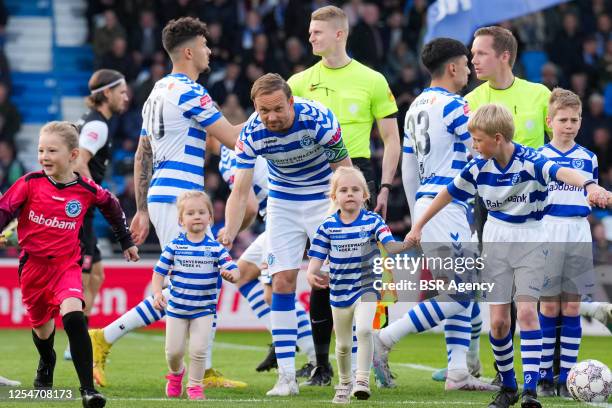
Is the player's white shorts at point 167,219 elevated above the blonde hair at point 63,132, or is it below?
below

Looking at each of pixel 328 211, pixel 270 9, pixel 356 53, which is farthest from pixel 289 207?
pixel 270 9

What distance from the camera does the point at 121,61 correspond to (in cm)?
1922

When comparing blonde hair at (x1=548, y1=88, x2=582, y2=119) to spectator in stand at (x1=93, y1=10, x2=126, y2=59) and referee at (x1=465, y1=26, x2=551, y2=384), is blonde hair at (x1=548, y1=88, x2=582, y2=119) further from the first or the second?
spectator in stand at (x1=93, y1=10, x2=126, y2=59)

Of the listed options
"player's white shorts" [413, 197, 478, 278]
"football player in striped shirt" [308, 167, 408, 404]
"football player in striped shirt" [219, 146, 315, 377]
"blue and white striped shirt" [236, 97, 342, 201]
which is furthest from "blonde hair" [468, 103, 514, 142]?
"football player in striped shirt" [219, 146, 315, 377]

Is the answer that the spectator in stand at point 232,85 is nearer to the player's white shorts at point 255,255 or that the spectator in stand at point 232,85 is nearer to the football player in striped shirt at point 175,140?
the player's white shorts at point 255,255

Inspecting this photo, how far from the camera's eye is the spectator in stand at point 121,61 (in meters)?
19.2

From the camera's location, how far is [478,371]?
365 inches

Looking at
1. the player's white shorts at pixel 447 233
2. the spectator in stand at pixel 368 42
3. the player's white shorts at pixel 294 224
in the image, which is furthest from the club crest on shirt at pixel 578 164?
the spectator in stand at pixel 368 42

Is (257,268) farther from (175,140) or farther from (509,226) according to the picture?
(509,226)

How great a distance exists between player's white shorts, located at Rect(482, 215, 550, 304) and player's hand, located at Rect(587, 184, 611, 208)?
1.83ft

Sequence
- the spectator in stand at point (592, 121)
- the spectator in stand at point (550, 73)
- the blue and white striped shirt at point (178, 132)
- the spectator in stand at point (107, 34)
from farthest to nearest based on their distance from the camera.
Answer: the spectator in stand at point (107, 34) → the spectator in stand at point (550, 73) → the spectator in stand at point (592, 121) → the blue and white striped shirt at point (178, 132)

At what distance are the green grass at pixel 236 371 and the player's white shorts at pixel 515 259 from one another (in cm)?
76

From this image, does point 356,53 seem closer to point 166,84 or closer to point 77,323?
point 166,84

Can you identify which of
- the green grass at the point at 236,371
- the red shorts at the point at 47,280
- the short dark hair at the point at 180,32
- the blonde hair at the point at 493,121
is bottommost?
the green grass at the point at 236,371
